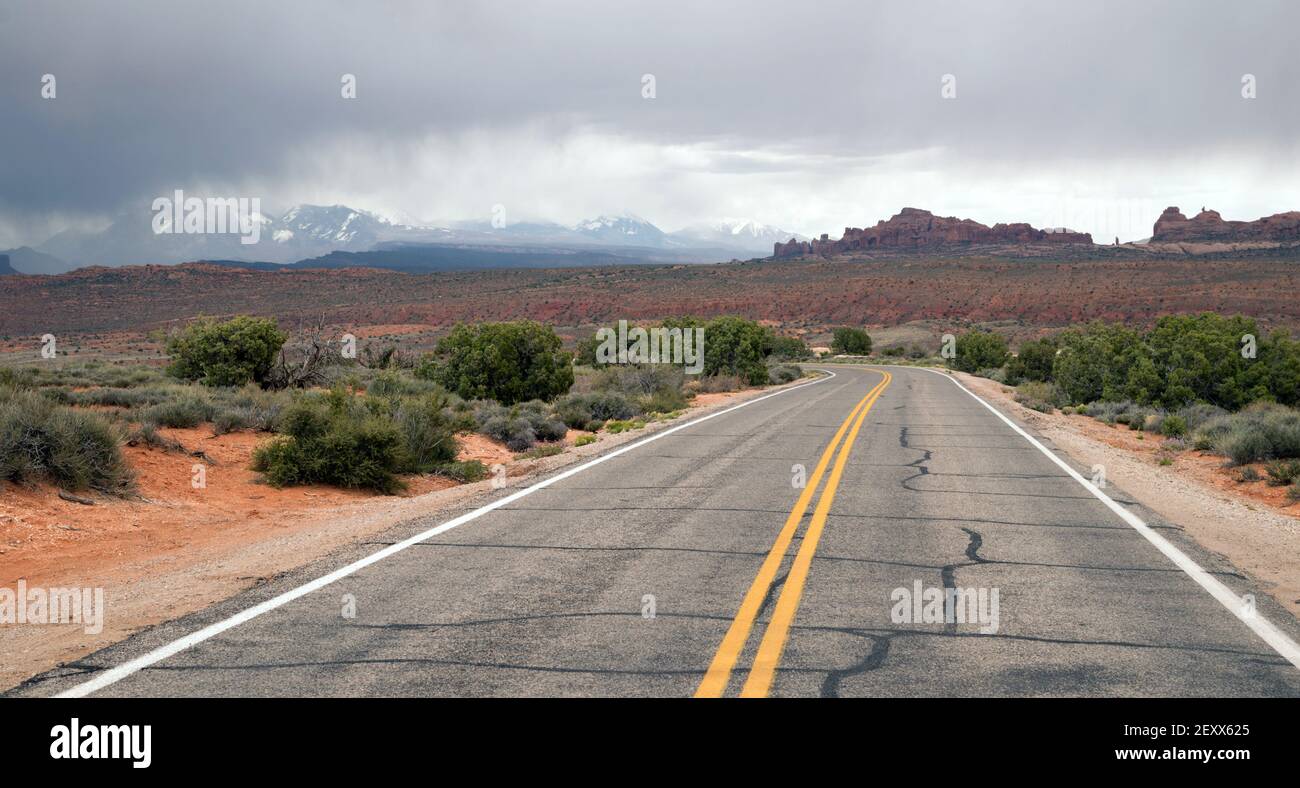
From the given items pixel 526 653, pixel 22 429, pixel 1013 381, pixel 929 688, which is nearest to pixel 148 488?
pixel 22 429

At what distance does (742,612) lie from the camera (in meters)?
6.25

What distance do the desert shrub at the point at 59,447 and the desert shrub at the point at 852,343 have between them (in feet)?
248

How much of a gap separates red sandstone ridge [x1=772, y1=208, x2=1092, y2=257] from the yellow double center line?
168082 mm

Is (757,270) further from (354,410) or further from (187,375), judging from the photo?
(354,410)

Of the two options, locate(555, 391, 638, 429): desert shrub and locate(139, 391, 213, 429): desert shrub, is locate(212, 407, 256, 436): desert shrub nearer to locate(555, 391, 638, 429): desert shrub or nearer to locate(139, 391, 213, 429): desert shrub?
locate(139, 391, 213, 429): desert shrub

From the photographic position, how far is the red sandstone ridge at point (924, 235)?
168 meters

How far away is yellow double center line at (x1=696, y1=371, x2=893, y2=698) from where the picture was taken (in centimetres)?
494

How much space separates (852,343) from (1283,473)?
70.8 meters

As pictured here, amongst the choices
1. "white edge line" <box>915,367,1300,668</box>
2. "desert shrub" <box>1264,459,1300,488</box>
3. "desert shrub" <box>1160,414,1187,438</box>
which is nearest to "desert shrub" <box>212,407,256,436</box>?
→ "white edge line" <box>915,367,1300,668</box>

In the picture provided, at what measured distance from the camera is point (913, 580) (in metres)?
7.29

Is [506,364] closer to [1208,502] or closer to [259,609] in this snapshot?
[1208,502]

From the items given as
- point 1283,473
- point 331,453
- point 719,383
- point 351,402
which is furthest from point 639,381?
point 1283,473

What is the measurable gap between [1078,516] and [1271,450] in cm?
779

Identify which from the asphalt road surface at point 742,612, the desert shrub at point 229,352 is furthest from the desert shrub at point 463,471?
the desert shrub at point 229,352
